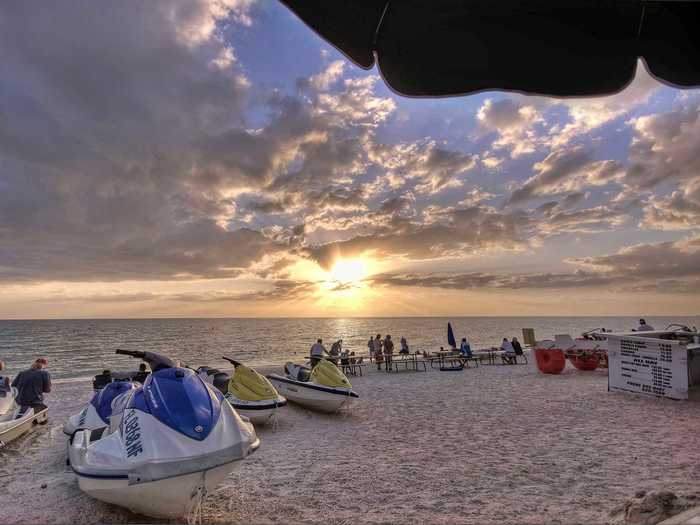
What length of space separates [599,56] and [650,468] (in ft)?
19.4

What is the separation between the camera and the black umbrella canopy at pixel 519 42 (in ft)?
7.98

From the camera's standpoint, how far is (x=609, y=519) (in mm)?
4289

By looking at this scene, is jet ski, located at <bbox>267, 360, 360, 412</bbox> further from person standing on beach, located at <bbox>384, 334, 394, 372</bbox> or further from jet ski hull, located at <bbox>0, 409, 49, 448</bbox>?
person standing on beach, located at <bbox>384, 334, 394, 372</bbox>

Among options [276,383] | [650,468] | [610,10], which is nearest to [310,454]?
[276,383]

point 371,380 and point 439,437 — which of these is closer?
point 439,437

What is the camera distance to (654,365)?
1071cm

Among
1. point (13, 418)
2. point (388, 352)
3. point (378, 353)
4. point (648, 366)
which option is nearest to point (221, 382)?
point (13, 418)

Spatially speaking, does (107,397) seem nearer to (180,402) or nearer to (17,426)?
(17,426)

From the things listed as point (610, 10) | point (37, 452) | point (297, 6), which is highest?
point (610, 10)

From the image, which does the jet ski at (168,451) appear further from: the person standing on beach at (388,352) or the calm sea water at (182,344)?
the calm sea water at (182,344)

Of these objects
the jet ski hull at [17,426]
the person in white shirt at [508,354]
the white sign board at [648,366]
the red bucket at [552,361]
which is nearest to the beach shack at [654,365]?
the white sign board at [648,366]

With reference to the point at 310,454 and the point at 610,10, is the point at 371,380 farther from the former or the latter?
the point at 610,10

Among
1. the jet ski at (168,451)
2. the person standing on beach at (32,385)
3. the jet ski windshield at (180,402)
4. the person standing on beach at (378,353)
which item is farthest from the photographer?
the person standing on beach at (378,353)

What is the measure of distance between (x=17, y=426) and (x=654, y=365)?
Result: 14.2m
